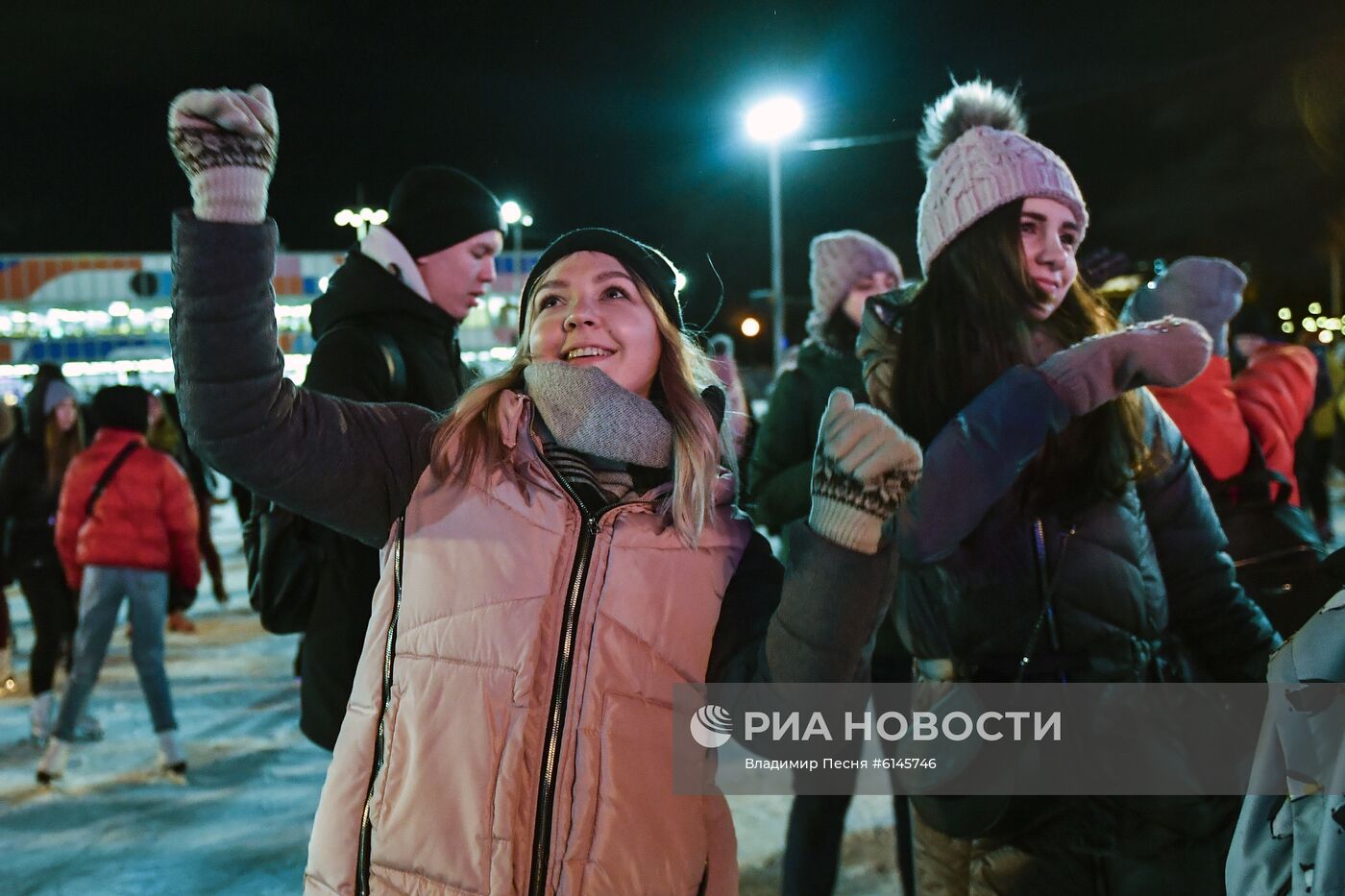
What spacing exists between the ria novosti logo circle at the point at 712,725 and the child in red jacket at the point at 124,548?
4113 mm

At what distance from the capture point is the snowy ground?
12.5 feet

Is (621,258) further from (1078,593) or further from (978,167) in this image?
(1078,593)

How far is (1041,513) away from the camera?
2.11 meters

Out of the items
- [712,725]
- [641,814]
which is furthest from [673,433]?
[641,814]

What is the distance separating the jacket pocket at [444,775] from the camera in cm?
156

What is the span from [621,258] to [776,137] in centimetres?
1174

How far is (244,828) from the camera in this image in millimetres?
4246

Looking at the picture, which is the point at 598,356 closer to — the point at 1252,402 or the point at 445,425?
the point at 445,425

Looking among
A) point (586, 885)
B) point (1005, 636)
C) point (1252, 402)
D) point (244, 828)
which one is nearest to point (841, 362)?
point (1252, 402)

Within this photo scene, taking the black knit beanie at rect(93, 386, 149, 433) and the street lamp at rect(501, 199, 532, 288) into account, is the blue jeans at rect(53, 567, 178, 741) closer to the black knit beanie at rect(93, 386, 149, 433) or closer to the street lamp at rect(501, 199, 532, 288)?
the black knit beanie at rect(93, 386, 149, 433)

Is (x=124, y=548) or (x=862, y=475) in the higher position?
(x=862, y=475)

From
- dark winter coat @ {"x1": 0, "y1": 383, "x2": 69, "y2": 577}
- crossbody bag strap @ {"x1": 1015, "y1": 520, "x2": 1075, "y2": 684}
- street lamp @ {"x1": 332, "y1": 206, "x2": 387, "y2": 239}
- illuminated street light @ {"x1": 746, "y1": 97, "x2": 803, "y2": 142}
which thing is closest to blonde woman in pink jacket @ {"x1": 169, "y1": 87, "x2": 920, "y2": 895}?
crossbody bag strap @ {"x1": 1015, "y1": 520, "x2": 1075, "y2": 684}

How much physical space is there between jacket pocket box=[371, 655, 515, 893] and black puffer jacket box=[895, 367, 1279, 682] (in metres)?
0.89

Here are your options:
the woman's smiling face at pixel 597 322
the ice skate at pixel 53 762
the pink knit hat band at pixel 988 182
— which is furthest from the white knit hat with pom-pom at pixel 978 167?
the ice skate at pixel 53 762
